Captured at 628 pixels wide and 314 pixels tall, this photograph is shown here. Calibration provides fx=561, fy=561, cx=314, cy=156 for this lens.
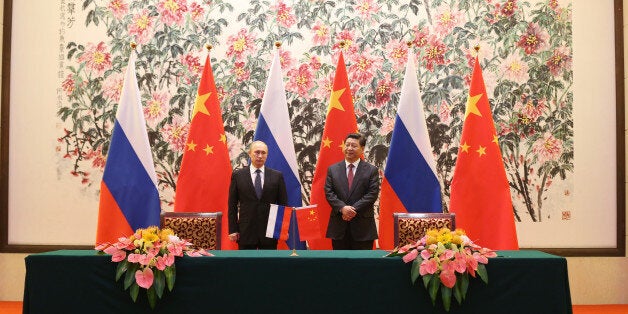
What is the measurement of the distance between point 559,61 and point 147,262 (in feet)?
13.1

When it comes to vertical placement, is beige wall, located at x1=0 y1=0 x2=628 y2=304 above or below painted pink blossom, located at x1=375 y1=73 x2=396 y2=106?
below

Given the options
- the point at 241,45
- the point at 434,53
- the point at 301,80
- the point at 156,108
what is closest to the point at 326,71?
the point at 301,80

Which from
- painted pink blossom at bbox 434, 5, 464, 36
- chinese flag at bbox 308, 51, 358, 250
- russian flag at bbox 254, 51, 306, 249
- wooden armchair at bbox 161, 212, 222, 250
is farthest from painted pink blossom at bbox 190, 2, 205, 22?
wooden armchair at bbox 161, 212, 222, 250

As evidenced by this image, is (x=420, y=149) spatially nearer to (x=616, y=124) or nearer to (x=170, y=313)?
(x=616, y=124)

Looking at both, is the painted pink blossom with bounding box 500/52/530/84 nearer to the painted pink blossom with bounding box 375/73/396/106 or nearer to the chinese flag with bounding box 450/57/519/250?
the chinese flag with bounding box 450/57/519/250

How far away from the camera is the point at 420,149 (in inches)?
172

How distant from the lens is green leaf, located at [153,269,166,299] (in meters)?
2.32

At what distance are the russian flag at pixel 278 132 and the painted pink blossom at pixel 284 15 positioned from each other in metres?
0.47

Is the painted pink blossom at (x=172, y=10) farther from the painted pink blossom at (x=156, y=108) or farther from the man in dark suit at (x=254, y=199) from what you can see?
the man in dark suit at (x=254, y=199)

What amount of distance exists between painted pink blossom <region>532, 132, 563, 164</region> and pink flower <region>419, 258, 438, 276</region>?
2.92 metres

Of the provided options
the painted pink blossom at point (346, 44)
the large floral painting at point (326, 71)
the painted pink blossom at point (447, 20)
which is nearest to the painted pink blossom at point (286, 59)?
the large floral painting at point (326, 71)

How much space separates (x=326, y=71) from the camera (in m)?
4.90

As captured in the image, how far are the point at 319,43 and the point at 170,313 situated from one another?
309 cm

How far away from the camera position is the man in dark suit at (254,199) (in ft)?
12.6
